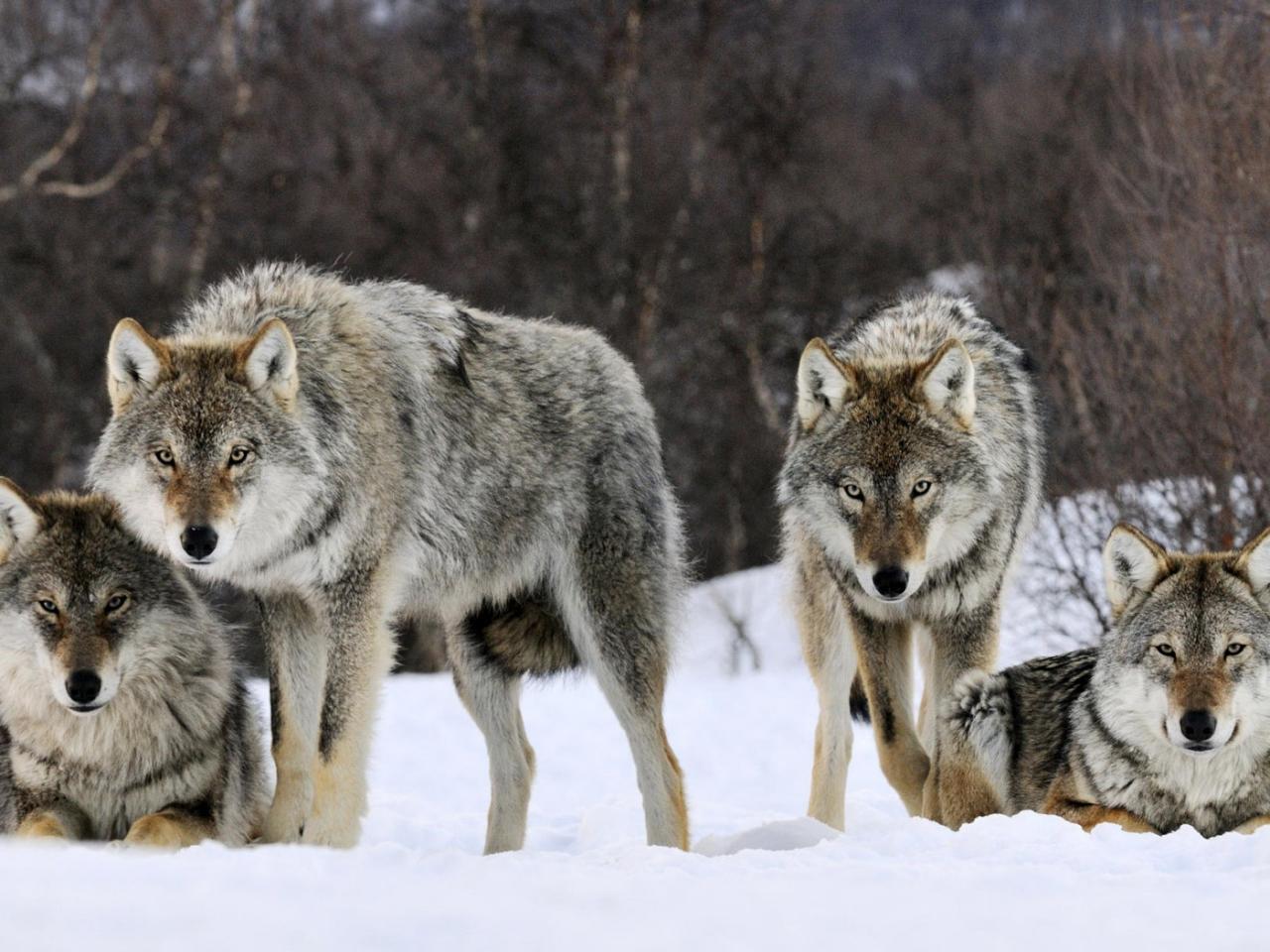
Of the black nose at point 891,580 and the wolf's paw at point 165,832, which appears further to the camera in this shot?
the black nose at point 891,580

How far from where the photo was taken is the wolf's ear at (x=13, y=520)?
479cm

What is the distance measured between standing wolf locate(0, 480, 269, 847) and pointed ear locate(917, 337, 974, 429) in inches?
103

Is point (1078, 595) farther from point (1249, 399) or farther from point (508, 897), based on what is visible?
point (508, 897)

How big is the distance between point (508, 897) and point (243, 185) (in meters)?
19.3

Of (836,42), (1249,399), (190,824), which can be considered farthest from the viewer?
(836,42)

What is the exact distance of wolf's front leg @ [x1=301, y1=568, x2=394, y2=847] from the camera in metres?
4.96

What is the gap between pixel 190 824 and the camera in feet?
15.5

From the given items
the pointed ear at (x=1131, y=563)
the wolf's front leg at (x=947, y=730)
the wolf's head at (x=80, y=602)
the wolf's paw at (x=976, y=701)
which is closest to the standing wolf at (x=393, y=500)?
the wolf's head at (x=80, y=602)

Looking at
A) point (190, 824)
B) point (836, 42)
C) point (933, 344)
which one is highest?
point (836, 42)

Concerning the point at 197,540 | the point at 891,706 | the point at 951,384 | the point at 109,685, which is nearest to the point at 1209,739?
the point at 891,706

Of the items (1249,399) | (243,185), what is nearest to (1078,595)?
(1249,399)

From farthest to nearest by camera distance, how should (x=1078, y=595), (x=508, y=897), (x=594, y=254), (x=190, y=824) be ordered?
(x=594, y=254), (x=1078, y=595), (x=190, y=824), (x=508, y=897)

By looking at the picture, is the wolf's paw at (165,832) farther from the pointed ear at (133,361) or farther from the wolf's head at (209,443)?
the pointed ear at (133,361)

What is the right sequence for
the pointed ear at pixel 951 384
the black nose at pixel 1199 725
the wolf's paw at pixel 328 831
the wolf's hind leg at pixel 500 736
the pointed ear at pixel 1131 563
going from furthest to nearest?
the wolf's hind leg at pixel 500 736
the pointed ear at pixel 951 384
the pointed ear at pixel 1131 563
the wolf's paw at pixel 328 831
the black nose at pixel 1199 725
